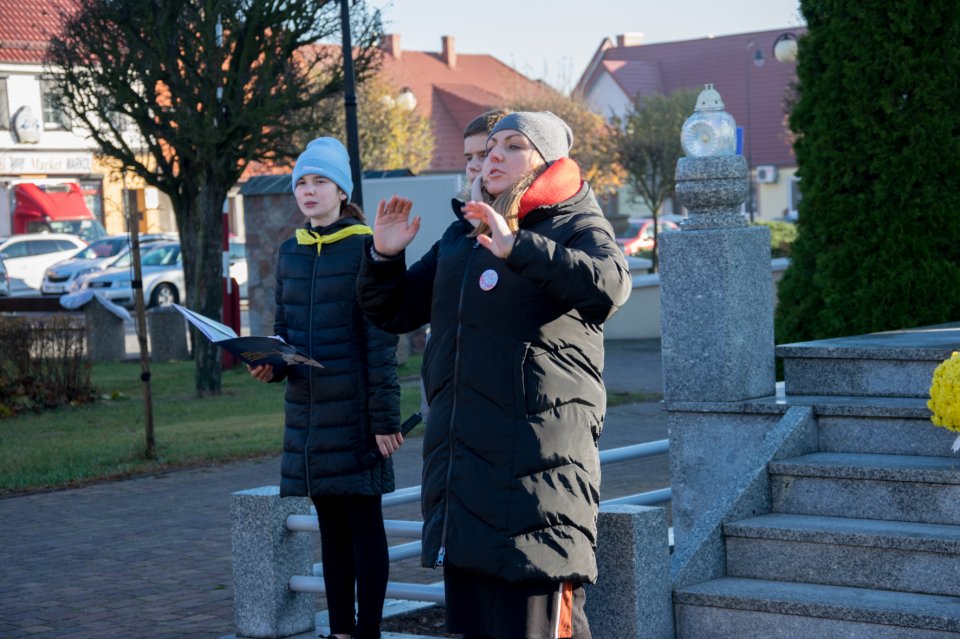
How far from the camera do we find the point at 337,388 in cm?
563

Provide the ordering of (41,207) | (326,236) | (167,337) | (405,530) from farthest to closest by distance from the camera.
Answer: (41,207), (167,337), (405,530), (326,236)

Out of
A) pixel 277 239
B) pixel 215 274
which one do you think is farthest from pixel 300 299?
pixel 277 239

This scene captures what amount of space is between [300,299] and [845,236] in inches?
151

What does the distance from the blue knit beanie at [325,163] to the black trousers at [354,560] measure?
4.20ft

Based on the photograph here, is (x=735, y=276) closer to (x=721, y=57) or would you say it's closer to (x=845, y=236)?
(x=845, y=236)

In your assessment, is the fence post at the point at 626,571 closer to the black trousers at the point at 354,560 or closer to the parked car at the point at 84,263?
the black trousers at the point at 354,560

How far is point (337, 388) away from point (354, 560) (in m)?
0.71

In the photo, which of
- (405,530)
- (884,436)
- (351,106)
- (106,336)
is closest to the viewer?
(405,530)

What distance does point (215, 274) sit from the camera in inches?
643

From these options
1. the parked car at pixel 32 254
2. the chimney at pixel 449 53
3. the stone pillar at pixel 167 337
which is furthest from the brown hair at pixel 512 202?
the chimney at pixel 449 53

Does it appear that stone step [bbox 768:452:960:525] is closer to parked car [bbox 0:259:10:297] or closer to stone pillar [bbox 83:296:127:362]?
stone pillar [bbox 83:296:127:362]

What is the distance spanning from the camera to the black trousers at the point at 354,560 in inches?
222

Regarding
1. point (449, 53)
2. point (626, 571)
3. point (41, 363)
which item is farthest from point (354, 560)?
point (449, 53)

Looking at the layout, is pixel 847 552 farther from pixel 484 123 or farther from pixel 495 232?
pixel 495 232
